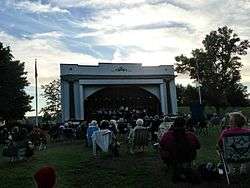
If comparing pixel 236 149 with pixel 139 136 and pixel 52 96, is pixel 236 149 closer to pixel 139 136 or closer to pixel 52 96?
pixel 139 136

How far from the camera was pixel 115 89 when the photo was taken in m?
46.1

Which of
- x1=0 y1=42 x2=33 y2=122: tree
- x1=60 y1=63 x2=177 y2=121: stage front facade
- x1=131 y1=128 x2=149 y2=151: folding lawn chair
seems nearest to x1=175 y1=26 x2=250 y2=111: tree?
x1=60 y1=63 x2=177 y2=121: stage front facade

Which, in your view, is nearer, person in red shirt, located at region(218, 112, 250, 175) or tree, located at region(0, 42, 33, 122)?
person in red shirt, located at region(218, 112, 250, 175)

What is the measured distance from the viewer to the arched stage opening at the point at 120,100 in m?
44.7

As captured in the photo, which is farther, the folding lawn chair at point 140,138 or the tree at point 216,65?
the tree at point 216,65

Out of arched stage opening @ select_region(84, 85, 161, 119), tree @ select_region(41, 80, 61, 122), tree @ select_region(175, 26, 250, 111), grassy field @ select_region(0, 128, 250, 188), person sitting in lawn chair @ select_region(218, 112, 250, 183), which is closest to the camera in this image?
person sitting in lawn chair @ select_region(218, 112, 250, 183)

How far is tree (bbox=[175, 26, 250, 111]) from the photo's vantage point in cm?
5956

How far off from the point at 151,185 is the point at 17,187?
305 cm

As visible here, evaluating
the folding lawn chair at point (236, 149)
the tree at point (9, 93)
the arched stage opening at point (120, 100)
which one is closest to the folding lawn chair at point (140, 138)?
the folding lawn chair at point (236, 149)

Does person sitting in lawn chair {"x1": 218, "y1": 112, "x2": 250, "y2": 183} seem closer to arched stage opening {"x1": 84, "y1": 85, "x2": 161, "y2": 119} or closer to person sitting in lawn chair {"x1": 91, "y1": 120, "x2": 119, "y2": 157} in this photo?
person sitting in lawn chair {"x1": 91, "y1": 120, "x2": 119, "y2": 157}

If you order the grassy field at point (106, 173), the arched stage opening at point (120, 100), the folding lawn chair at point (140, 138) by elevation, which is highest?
the arched stage opening at point (120, 100)

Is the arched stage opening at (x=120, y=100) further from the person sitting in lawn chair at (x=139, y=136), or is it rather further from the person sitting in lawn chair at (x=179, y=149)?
the person sitting in lawn chair at (x=179, y=149)

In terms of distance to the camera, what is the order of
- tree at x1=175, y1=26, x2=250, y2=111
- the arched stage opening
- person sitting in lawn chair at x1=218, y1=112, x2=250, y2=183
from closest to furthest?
person sitting in lawn chair at x1=218, y1=112, x2=250, y2=183 < the arched stage opening < tree at x1=175, y1=26, x2=250, y2=111

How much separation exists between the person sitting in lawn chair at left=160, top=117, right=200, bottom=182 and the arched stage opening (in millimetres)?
33899
